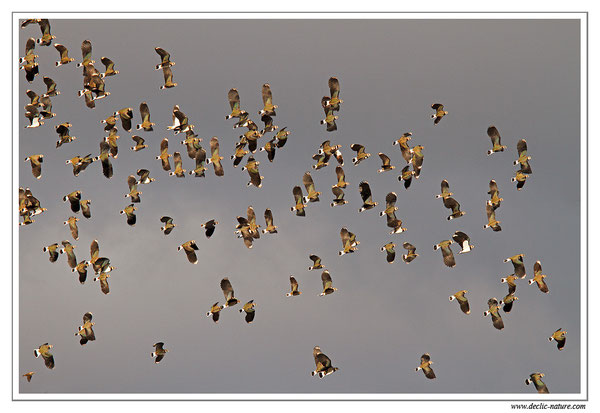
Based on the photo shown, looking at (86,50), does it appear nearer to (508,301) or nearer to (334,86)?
(334,86)

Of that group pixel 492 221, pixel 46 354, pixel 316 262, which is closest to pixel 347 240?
pixel 316 262

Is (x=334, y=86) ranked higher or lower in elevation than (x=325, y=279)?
higher

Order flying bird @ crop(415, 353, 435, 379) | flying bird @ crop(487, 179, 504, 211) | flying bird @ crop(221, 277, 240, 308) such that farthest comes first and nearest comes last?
1. flying bird @ crop(487, 179, 504, 211)
2. flying bird @ crop(415, 353, 435, 379)
3. flying bird @ crop(221, 277, 240, 308)

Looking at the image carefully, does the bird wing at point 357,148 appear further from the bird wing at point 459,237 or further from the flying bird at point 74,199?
the flying bird at point 74,199

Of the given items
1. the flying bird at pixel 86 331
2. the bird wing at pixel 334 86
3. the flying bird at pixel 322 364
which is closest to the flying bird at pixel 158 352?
the flying bird at pixel 86 331

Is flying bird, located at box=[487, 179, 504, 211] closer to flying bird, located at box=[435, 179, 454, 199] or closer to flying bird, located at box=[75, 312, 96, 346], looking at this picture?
flying bird, located at box=[435, 179, 454, 199]

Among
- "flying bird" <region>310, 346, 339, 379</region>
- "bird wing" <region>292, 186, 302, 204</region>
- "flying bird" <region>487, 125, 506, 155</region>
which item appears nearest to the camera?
"flying bird" <region>310, 346, 339, 379</region>

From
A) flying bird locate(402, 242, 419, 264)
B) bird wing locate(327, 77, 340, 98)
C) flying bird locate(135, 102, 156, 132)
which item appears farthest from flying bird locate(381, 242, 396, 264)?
flying bird locate(135, 102, 156, 132)
